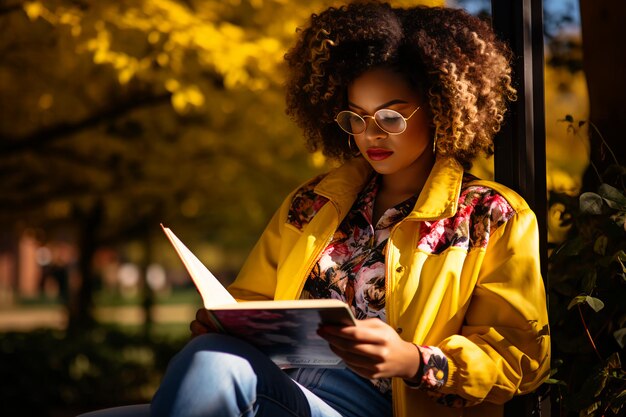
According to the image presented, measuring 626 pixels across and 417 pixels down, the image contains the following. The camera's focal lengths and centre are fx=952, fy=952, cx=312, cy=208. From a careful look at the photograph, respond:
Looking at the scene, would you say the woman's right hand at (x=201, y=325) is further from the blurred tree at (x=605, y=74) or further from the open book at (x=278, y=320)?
the blurred tree at (x=605, y=74)

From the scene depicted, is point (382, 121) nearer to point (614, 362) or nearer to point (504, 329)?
point (504, 329)

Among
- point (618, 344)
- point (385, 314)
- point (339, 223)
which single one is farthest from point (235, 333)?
point (618, 344)

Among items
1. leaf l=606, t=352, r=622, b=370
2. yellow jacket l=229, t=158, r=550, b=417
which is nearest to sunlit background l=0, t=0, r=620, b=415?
leaf l=606, t=352, r=622, b=370

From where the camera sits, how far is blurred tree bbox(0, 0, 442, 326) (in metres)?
5.22

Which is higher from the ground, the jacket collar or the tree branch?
the jacket collar

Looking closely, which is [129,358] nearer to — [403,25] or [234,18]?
[234,18]

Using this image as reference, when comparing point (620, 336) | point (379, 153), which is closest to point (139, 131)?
point (379, 153)

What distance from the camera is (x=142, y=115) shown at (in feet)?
24.8

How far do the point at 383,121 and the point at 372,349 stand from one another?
70 centimetres

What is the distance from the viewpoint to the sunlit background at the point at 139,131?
17.2 ft

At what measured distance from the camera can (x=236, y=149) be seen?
780 centimetres

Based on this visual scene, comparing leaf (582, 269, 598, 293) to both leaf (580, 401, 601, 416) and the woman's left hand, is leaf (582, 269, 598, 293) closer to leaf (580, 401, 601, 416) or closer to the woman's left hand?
leaf (580, 401, 601, 416)

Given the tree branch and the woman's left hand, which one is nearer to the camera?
the woman's left hand

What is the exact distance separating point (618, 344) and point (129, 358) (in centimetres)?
627
